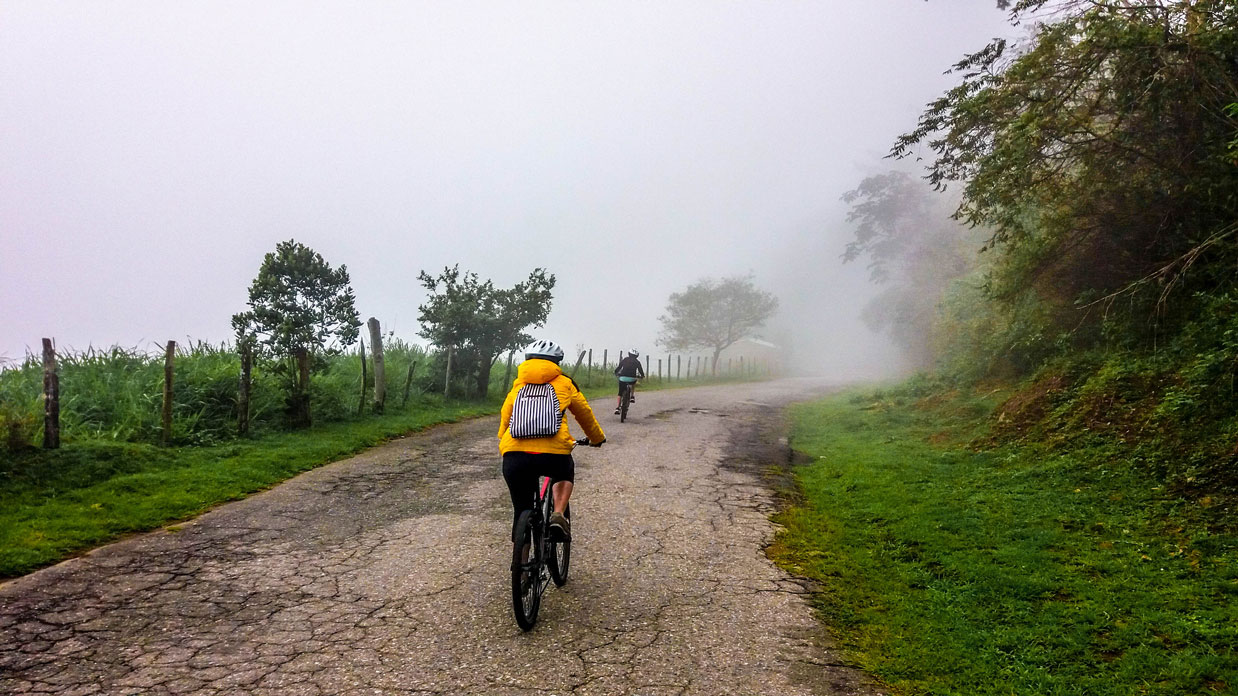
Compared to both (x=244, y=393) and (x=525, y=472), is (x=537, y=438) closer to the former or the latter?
(x=525, y=472)

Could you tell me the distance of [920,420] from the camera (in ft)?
48.4

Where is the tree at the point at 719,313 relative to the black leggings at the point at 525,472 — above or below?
above

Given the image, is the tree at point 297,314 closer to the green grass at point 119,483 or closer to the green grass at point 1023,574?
the green grass at point 119,483

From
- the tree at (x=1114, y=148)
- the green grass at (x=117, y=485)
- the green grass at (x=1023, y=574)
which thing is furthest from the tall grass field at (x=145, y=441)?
the tree at (x=1114, y=148)

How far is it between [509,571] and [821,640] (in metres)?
2.60

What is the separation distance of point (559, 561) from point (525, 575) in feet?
3.40

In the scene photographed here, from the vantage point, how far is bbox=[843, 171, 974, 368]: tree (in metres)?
33.8

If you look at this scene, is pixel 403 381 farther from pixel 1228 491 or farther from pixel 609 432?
pixel 1228 491

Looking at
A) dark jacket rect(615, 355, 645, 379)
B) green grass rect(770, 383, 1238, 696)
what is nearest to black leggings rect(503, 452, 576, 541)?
green grass rect(770, 383, 1238, 696)

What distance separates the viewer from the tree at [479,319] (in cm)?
1784

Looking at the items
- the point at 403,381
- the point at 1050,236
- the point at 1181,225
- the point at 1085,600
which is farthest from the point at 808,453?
the point at 403,381

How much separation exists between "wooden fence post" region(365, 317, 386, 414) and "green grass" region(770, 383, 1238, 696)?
9.56 m

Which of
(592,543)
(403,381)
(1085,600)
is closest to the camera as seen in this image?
(1085,600)

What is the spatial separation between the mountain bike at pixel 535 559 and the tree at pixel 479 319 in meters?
12.9
